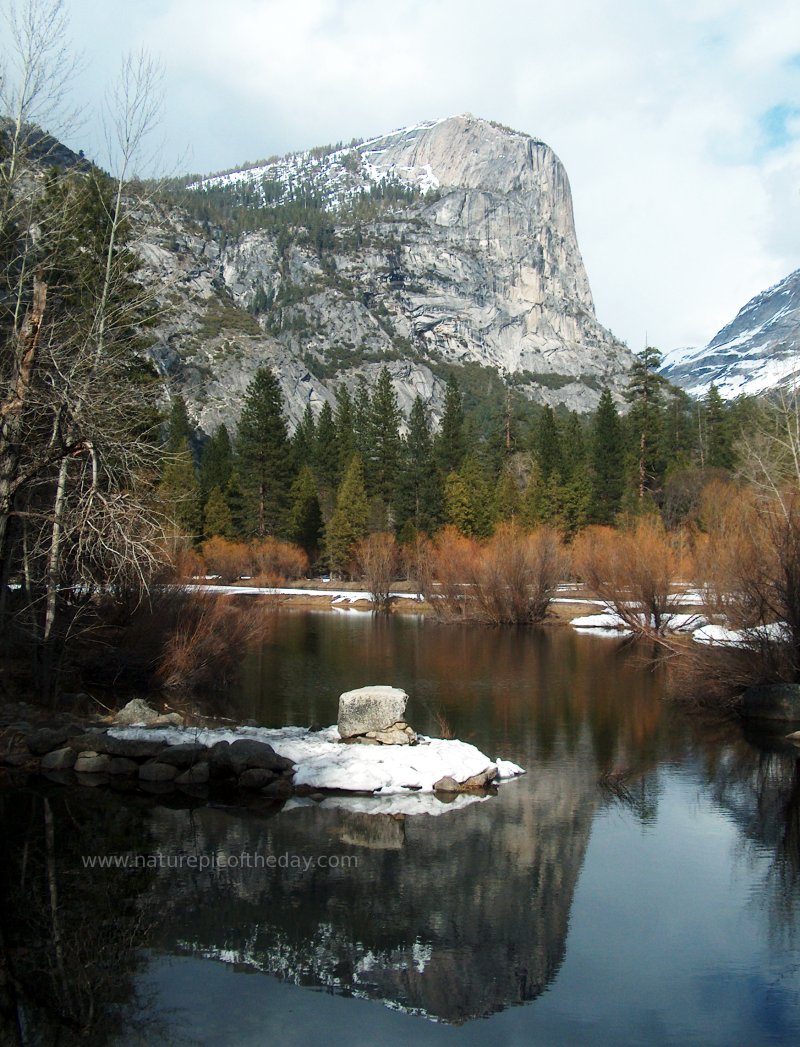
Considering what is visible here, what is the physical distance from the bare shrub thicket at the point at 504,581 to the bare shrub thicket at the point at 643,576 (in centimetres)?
351

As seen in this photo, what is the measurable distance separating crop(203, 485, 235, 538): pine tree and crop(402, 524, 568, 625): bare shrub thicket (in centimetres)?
2471

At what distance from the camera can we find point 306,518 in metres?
63.8

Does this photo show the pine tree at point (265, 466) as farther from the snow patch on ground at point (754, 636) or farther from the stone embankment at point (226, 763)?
the stone embankment at point (226, 763)

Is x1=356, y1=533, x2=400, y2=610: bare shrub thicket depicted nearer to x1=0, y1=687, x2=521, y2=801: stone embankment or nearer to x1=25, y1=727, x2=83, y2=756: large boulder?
x1=0, y1=687, x2=521, y2=801: stone embankment

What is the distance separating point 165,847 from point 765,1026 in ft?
21.5

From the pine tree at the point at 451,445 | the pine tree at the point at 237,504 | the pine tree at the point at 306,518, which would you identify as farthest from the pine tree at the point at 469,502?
the pine tree at the point at 237,504

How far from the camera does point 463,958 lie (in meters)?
7.97

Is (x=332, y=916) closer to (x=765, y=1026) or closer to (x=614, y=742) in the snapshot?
(x=765, y=1026)

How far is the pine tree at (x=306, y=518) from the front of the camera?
63.3m

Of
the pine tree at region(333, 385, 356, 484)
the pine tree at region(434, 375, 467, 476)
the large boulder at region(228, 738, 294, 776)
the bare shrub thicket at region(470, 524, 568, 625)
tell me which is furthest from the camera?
the pine tree at region(333, 385, 356, 484)

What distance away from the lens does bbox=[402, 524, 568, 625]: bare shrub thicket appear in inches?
1561

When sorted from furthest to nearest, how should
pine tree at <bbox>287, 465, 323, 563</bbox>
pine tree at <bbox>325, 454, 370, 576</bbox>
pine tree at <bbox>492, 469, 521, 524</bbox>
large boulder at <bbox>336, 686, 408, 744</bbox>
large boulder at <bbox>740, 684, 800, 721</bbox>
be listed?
pine tree at <bbox>287, 465, 323, 563</bbox> < pine tree at <bbox>492, 469, 521, 524</bbox> < pine tree at <bbox>325, 454, 370, 576</bbox> < large boulder at <bbox>740, 684, 800, 721</bbox> < large boulder at <bbox>336, 686, 408, 744</bbox>

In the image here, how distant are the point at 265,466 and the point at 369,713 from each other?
50846mm

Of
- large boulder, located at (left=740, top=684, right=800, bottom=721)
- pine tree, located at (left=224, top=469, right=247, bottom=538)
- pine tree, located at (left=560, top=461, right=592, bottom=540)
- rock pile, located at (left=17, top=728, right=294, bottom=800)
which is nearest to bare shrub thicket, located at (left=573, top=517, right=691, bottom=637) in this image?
large boulder, located at (left=740, top=684, right=800, bottom=721)
